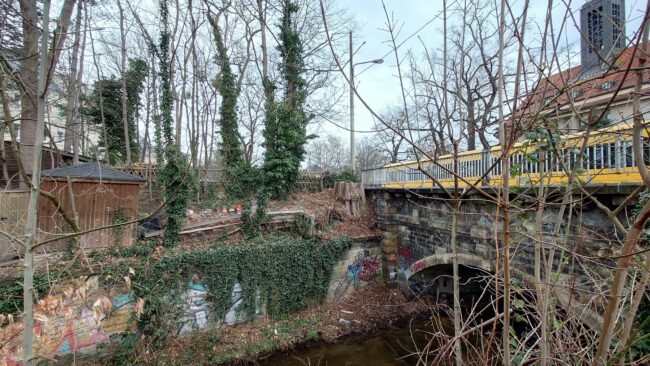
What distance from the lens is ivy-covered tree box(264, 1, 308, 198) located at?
10969mm

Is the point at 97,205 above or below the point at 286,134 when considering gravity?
below

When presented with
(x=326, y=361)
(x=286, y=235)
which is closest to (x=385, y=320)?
(x=326, y=361)

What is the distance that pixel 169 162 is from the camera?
8070 mm

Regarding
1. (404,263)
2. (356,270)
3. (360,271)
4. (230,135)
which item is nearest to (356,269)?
(356,270)

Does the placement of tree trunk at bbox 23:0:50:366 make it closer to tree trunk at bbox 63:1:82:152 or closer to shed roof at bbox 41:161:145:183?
tree trunk at bbox 63:1:82:152

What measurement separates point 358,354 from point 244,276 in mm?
3302

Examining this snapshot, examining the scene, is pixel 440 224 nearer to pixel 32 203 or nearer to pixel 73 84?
pixel 32 203

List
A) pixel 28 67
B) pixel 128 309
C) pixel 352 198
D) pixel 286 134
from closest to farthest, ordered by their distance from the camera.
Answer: pixel 28 67 → pixel 128 309 → pixel 352 198 → pixel 286 134

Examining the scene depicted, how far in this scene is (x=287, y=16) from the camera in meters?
11.5

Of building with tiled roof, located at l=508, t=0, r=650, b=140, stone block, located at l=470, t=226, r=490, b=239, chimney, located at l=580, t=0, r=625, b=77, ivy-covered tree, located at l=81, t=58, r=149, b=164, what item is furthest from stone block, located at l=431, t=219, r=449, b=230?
ivy-covered tree, located at l=81, t=58, r=149, b=164

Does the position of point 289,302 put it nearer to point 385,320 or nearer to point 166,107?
point 385,320

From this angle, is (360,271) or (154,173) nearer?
(360,271)

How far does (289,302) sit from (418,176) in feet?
17.3

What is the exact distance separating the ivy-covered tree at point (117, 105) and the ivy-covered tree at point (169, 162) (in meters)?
7.50
